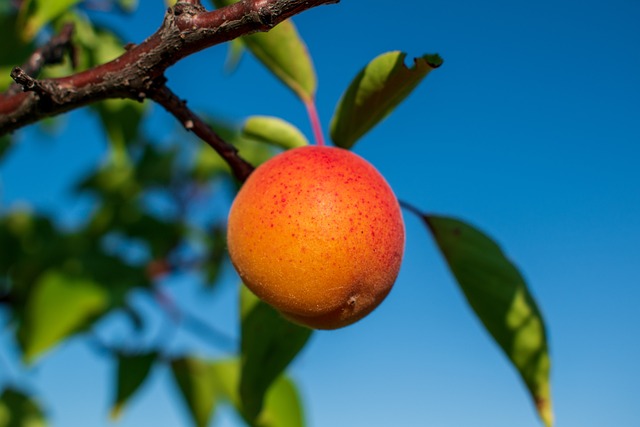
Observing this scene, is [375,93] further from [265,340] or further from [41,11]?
[41,11]

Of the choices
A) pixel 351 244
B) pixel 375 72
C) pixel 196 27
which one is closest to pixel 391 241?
pixel 351 244

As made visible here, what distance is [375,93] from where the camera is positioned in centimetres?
98

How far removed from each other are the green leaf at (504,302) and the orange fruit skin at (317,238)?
9.1 inches

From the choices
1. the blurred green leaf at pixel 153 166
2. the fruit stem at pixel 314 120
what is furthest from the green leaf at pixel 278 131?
the blurred green leaf at pixel 153 166

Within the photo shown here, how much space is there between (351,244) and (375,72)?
0.27 meters

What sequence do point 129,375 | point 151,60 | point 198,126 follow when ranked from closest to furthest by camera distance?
point 151,60
point 198,126
point 129,375

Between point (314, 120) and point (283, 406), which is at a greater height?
point (314, 120)

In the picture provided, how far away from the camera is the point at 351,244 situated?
2.71 ft

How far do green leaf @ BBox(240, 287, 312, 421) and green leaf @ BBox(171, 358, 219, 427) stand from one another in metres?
1.16

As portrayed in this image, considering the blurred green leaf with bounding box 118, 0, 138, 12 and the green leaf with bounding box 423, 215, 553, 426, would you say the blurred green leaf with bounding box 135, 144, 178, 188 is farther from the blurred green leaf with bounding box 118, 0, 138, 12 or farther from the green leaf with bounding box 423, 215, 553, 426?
the green leaf with bounding box 423, 215, 553, 426

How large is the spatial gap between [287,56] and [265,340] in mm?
475

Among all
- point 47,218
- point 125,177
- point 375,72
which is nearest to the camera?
point 375,72

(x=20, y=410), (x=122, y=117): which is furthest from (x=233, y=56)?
(x=20, y=410)

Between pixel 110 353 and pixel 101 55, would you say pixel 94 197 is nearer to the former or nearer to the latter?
pixel 110 353
